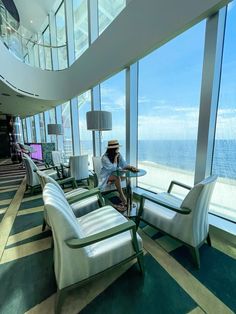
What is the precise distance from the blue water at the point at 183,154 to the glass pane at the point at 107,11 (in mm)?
2748

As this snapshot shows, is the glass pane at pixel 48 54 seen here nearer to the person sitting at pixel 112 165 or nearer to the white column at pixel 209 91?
the person sitting at pixel 112 165

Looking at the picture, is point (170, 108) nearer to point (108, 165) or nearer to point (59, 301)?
point (108, 165)

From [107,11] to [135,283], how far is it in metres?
4.92

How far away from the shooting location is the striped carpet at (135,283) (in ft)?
3.68

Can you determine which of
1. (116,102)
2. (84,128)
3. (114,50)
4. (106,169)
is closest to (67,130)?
(84,128)

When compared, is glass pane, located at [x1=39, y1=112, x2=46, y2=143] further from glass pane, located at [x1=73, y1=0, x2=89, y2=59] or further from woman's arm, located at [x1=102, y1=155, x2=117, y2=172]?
woman's arm, located at [x1=102, y1=155, x2=117, y2=172]

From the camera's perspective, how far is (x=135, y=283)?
4.22 ft

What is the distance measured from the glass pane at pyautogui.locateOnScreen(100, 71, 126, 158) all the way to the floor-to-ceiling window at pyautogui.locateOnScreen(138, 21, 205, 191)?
1.42ft

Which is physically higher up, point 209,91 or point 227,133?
point 209,91

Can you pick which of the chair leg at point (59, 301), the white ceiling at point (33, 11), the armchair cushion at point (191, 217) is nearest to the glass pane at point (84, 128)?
the armchair cushion at point (191, 217)

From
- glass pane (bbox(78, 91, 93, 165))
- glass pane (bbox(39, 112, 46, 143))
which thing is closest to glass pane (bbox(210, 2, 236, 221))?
glass pane (bbox(78, 91, 93, 165))

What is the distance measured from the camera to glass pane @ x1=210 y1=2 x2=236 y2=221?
1.74 meters

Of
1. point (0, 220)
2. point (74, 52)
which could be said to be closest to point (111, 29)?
point (74, 52)

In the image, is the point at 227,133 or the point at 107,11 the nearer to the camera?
the point at 227,133
